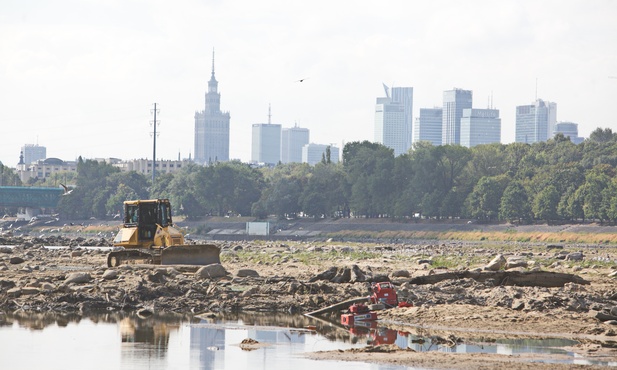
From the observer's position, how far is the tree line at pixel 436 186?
136125 mm

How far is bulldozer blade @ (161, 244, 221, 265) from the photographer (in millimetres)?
41625

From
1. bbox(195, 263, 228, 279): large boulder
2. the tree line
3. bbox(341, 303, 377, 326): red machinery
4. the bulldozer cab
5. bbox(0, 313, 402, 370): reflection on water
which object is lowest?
bbox(0, 313, 402, 370): reflection on water

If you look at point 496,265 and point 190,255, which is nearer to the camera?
point 496,265

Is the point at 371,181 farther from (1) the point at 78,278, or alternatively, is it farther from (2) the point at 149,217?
(1) the point at 78,278

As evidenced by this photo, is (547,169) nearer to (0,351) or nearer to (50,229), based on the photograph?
(50,229)

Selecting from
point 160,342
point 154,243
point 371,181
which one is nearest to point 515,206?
point 371,181

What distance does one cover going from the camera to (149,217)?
150 ft

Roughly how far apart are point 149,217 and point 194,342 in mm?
20547

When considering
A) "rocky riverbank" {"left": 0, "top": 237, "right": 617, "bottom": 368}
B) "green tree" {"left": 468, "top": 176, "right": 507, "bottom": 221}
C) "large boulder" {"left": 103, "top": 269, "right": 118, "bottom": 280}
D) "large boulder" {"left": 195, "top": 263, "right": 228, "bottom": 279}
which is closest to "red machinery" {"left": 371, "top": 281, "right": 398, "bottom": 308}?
"rocky riverbank" {"left": 0, "top": 237, "right": 617, "bottom": 368}

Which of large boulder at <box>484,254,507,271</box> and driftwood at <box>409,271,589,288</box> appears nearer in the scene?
driftwood at <box>409,271,589,288</box>

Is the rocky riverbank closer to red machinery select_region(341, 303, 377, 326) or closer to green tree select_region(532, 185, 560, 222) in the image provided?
red machinery select_region(341, 303, 377, 326)

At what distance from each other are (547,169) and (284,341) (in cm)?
13168

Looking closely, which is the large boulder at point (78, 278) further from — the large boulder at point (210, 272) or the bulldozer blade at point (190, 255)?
the bulldozer blade at point (190, 255)

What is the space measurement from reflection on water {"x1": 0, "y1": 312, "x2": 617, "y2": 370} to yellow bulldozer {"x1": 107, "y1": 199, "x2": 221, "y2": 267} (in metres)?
11.2
